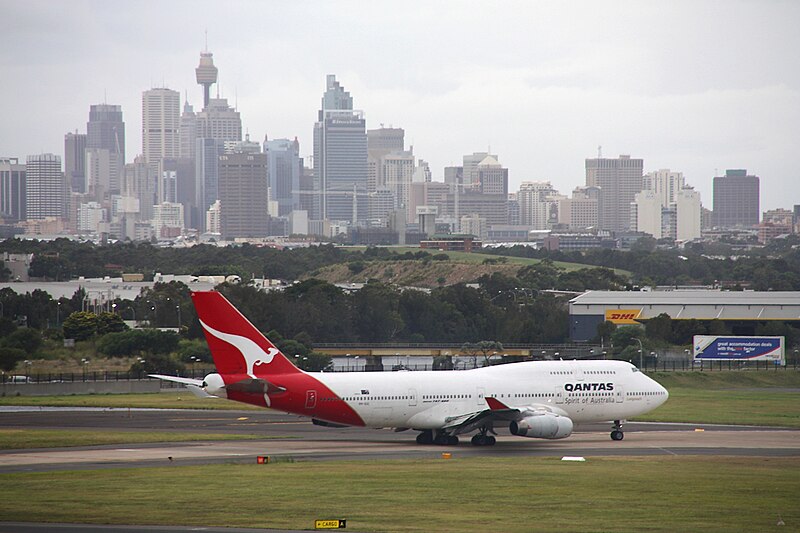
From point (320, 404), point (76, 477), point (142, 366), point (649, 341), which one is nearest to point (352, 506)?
point (76, 477)

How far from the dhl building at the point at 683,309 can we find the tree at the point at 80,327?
54958 mm

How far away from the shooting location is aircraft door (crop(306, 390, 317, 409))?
5949 cm

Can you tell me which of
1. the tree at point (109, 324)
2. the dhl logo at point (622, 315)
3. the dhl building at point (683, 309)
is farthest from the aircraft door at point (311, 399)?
the dhl logo at point (622, 315)

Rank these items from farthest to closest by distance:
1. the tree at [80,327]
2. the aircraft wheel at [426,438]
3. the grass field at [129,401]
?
the tree at [80,327] < the grass field at [129,401] < the aircraft wheel at [426,438]

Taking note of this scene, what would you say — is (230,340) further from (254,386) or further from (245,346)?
(254,386)

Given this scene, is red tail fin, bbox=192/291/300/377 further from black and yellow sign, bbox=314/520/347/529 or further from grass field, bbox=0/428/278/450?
black and yellow sign, bbox=314/520/347/529

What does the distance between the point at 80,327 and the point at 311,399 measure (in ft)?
225

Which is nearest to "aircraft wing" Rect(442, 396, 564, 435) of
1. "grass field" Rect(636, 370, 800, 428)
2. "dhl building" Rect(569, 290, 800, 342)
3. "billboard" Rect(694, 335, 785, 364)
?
"grass field" Rect(636, 370, 800, 428)

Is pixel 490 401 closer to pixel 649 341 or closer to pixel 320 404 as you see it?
pixel 320 404

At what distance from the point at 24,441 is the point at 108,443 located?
3964mm

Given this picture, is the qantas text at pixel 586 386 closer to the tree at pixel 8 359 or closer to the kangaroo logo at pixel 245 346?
the kangaroo logo at pixel 245 346

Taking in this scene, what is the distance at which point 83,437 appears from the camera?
6412 cm

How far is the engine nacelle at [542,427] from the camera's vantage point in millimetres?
60062

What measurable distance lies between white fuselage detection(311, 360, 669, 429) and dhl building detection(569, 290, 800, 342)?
79.3 metres
